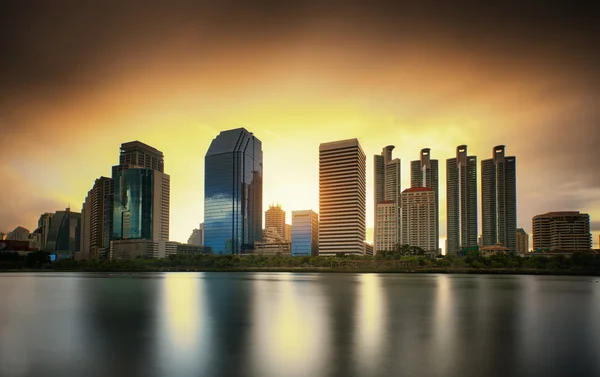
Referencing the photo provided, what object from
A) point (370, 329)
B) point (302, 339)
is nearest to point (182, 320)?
point (302, 339)

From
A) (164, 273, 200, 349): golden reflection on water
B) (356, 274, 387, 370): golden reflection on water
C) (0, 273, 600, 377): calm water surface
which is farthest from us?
(164, 273, 200, 349): golden reflection on water

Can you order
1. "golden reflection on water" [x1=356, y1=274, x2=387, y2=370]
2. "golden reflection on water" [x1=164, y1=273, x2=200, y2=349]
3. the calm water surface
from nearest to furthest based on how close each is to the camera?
the calm water surface, "golden reflection on water" [x1=356, y1=274, x2=387, y2=370], "golden reflection on water" [x1=164, y1=273, x2=200, y2=349]

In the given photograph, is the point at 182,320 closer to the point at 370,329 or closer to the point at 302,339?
the point at 302,339

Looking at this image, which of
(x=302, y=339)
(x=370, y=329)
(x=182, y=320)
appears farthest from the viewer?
(x=182, y=320)

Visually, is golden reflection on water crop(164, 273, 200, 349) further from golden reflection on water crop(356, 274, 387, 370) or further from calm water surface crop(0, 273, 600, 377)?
golden reflection on water crop(356, 274, 387, 370)

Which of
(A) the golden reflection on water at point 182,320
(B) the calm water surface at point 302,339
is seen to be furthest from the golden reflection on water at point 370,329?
(A) the golden reflection on water at point 182,320

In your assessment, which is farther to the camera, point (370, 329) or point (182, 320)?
point (182, 320)

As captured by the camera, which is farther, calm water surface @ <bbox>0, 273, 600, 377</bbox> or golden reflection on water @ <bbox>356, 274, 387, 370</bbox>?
golden reflection on water @ <bbox>356, 274, 387, 370</bbox>

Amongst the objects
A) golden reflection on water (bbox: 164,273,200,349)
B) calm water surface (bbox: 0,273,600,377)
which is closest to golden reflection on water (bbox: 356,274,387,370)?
calm water surface (bbox: 0,273,600,377)

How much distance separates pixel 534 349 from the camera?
2894 cm

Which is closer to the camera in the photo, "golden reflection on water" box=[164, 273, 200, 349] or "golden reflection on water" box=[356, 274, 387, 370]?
"golden reflection on water" box=[356, 274, 387, 370]

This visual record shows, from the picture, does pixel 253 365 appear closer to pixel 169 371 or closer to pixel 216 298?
pixel 169 371

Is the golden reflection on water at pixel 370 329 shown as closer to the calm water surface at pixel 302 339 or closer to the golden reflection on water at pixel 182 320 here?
the calm water surface at pixel 302 339

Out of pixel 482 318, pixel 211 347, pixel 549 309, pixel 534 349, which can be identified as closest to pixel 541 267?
pixel 549 309
